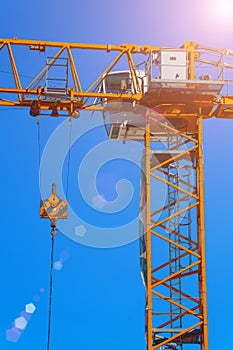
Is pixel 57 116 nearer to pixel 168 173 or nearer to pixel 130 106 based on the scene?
pixel 130 106

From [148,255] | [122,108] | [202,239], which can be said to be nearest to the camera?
[148,255]

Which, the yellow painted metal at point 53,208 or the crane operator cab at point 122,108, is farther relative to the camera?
the crane operator cab at point 122,108

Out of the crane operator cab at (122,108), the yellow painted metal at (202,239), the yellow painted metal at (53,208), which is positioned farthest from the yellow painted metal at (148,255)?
the yellow painted metal at (53,208)

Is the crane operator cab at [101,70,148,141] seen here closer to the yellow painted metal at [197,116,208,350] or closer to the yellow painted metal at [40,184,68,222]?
the yellow painted metal at [197,116,208,350]

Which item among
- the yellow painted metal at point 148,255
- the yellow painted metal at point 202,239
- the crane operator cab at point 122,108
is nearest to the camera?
the yellow painted metal at point 148,255

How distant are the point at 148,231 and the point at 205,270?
3344 mm

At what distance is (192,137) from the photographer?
4203cm

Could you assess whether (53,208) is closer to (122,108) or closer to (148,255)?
(148,255)

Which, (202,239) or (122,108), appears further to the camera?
(122,108)

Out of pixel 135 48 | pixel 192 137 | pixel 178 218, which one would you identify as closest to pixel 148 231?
pixel 178 218

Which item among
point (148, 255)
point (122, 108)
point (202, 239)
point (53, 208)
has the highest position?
point (122, 108)

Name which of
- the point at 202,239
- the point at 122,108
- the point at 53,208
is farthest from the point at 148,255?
the point at 122,108

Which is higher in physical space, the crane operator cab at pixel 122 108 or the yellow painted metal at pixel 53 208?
the crane operator cab at pixel 122 108

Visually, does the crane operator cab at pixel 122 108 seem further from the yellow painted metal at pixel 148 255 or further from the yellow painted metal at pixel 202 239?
the yellow painted metal at pixel 202 239
